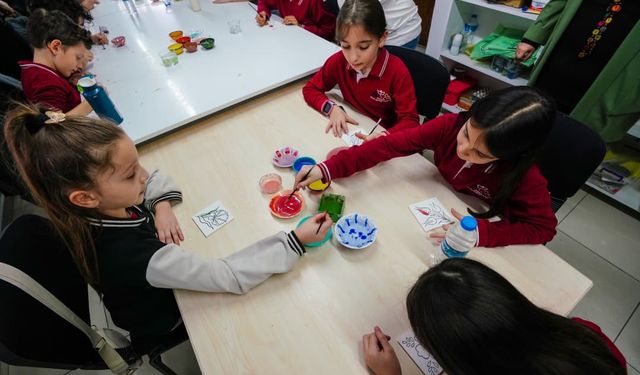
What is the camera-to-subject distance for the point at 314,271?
0.87 m

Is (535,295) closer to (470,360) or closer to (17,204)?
(470,360)

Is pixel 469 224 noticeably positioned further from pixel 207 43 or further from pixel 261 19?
pixel 261 19

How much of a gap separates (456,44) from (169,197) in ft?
8.24

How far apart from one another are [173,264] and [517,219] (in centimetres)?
107

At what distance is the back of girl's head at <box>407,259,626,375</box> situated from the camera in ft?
1.52

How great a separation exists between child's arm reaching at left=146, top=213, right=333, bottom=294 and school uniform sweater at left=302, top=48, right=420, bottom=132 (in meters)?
0.78

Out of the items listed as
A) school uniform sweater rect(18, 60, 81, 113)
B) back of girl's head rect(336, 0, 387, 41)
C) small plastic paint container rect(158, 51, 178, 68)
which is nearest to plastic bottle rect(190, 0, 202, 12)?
small plastic paint container rect(158, 51, 178, 68)

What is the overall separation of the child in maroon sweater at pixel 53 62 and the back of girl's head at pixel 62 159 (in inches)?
33.7

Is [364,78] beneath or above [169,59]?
above

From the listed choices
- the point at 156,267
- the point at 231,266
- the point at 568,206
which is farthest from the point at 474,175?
the point at 568,206

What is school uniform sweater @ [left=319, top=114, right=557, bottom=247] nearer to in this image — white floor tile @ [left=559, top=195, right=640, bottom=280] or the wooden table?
the wooden table

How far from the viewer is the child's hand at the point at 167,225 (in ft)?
3.16

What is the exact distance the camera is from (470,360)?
0.49m

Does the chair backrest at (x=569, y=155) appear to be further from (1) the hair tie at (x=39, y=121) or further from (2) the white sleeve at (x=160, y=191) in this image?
(1) the hair tie at (x=39, y=121)
